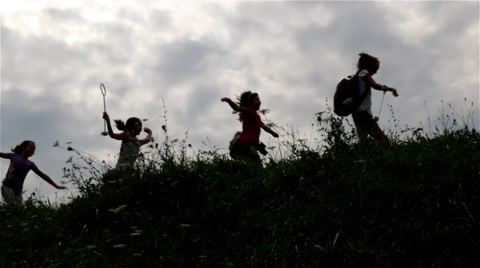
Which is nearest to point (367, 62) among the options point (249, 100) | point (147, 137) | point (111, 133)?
point (249, 100)

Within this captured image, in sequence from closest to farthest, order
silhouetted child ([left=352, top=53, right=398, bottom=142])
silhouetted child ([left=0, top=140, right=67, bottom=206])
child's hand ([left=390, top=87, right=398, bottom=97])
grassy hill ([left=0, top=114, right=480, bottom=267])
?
grassy hill ([left=0, top=114, right=480, bottom=267]) < child's hand ([left=390, top=87, right=398, bottom=97]) < silhouetted child ([left=352, top=53, right=398, bottom=142]) < silhouetted child ([left=0, top=140, right=67, bottom=206])

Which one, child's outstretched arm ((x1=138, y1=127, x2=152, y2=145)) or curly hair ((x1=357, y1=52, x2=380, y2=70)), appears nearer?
curly hair ((x1=357, y1=52, x2=380, y2=70))

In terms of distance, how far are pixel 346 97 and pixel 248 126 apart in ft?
6.12

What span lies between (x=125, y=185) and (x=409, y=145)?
12.1ft

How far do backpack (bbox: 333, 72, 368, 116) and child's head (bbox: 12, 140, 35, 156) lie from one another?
5.71 metres

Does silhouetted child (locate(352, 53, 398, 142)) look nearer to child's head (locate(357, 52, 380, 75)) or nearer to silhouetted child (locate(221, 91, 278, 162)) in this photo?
child's head (locate(357, 52, 380, 75))

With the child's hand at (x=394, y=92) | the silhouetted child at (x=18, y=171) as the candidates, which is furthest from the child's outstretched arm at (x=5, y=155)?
the child's hand at (x=394, y=92)

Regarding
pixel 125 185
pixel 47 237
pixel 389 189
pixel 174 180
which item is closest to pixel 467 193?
pixel 389 189

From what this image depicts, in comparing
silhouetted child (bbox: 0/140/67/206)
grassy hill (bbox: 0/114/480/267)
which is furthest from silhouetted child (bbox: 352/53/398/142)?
silhouetted child (bbox: 0/140/67/206)

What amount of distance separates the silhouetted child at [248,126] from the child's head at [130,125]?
1566 millimetres

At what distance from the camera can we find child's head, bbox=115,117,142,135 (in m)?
10.4

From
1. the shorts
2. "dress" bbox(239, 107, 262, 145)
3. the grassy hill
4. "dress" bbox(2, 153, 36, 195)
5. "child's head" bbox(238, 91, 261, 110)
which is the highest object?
"child's head" bbox(238, 91, 261, 110)

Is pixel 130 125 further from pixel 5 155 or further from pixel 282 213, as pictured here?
pixel 282 213

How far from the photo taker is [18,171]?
11.3 metres
